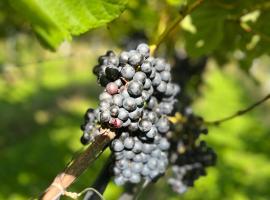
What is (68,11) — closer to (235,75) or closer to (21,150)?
(21,150)

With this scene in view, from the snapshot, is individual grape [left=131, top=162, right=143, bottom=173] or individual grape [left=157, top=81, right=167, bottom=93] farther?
individual grape [left=131, top=162, right=143, bottom=173]

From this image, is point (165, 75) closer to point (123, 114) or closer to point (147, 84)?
point (147, 84)

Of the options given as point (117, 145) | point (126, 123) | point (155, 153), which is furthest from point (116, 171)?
point (126, 123)

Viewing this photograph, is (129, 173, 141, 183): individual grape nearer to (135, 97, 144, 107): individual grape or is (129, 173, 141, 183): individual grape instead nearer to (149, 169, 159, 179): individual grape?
(149, 169, 159, 179): individual grape

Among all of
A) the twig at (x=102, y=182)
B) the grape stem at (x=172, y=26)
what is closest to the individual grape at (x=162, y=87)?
the grape stem at (x=172, y=26)

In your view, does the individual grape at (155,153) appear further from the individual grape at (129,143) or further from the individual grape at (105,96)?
the individual grape at (105,96)

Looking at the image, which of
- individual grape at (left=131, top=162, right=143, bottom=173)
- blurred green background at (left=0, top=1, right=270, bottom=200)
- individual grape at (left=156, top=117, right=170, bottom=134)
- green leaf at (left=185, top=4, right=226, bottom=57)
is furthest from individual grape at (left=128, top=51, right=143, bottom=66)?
blurred green background at (left=0, top=1, right=270, bottom=200)
